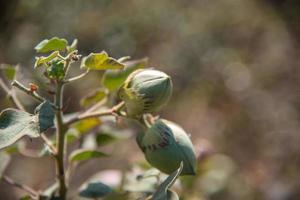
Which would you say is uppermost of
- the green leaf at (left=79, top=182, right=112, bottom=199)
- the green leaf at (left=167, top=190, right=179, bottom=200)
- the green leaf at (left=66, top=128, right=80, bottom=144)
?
the green leaf at (left=167, top=190, right=179, bottom=200)

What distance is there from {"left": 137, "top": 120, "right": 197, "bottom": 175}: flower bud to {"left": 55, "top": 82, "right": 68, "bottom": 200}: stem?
0.12 m

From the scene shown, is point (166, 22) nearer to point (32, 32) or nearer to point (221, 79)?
point (221, 79)

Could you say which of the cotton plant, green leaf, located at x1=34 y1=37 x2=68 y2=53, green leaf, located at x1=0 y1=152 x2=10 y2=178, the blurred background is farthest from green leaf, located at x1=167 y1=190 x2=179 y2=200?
the blurred background

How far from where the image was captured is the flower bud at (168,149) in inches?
31.4

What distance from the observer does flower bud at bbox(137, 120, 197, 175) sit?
0.80 m

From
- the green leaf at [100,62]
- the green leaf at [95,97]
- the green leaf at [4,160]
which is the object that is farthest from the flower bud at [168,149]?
the green leaf at [4,160]

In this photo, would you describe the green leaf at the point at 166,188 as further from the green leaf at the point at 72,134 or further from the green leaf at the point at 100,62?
the green leaf at the point at 72,134

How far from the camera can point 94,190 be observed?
3.09 feet

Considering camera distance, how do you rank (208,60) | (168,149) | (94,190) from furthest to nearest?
1. (208,60)
2. (94,190)
3. (168,149)

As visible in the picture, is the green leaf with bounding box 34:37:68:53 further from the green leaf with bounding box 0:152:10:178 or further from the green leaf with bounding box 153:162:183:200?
the green leaf with bounding box 0:152:10:178

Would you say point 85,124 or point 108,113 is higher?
point 108,113

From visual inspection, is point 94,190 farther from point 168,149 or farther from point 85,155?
point 168,149

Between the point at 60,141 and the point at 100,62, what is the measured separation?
14 centimetres

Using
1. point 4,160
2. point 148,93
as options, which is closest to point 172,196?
point 148,93
